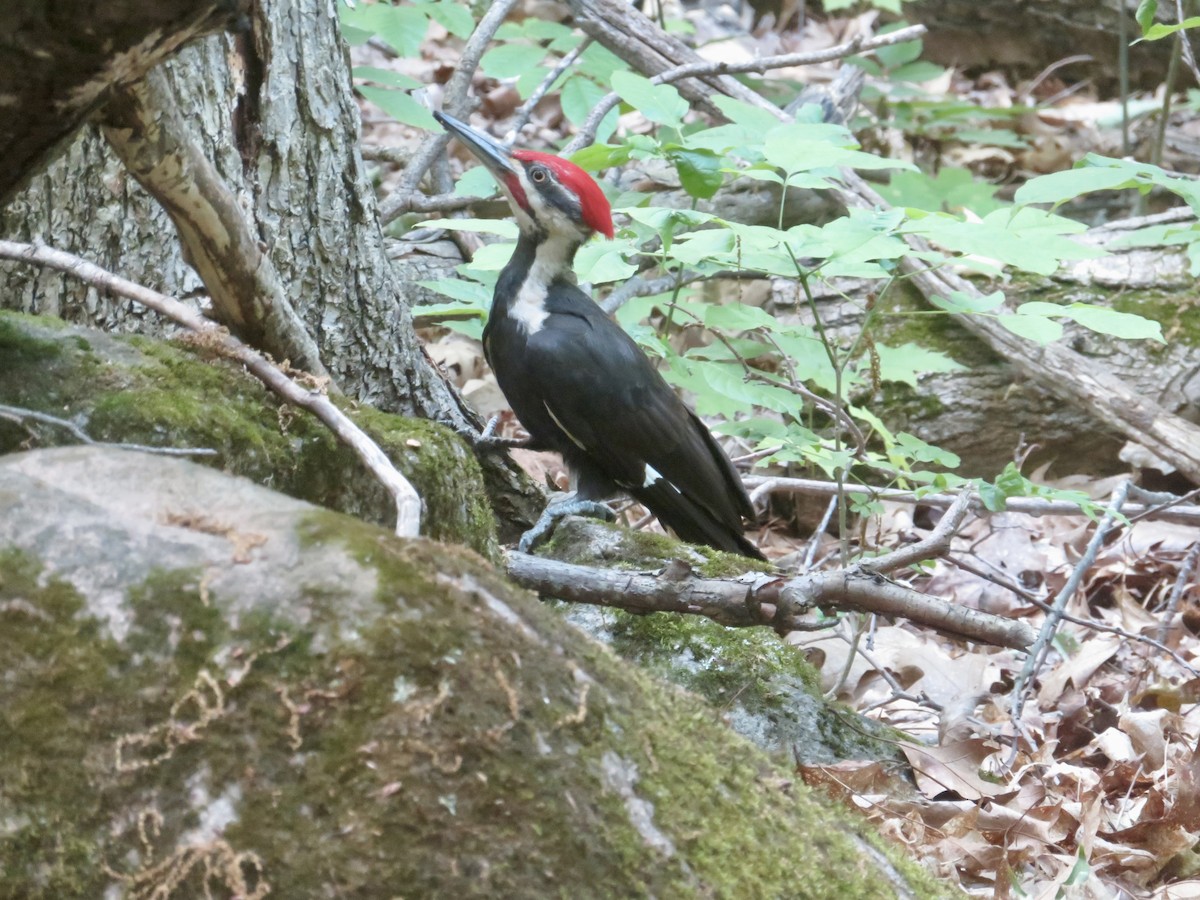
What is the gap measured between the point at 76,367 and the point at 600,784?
3.42ft

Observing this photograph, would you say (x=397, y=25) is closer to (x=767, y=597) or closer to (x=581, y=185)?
(x=581, y=185)

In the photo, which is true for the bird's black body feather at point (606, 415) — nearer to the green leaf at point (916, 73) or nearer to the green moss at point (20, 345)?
the green moss at point (20, 345)

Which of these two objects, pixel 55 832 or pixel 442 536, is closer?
pixel 55 832

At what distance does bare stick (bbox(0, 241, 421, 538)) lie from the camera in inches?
62.5

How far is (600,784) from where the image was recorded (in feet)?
3.79

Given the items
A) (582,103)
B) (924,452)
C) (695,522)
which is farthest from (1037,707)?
(582,103)

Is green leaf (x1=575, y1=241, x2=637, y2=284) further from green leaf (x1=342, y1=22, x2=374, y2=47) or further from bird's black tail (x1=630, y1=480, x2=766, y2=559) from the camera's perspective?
green leaf (x1=342, y1=22, x2=374, y2=47)

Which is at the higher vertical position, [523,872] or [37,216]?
[37,216]

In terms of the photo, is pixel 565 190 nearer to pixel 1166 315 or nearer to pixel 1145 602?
pixel 1145 602

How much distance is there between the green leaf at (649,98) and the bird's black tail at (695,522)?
126 centimetres

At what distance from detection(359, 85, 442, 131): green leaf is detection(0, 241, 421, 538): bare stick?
58.5 inches

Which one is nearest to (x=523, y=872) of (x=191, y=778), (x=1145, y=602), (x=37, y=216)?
(x=191, y=778)

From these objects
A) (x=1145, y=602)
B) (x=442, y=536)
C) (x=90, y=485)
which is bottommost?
(x=1145, y=602)

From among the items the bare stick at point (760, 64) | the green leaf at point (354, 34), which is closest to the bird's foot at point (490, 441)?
the bare stick at point (760, 64)
